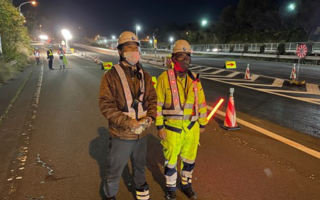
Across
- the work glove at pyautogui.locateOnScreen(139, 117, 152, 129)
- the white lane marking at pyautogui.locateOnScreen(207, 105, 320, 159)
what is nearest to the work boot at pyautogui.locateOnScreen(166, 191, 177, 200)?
the work glove at pyautogui.locateOnScreen(139, 117, 152, 129)

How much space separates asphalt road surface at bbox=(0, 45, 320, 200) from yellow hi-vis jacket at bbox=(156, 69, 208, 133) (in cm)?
101

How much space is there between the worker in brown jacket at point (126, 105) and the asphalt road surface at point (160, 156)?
2.60 feet

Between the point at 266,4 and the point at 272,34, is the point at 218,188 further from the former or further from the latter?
the point at 266,4

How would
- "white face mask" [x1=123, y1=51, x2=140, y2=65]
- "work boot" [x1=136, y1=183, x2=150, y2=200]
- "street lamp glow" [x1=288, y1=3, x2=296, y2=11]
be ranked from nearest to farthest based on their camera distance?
"white face mask" [x1=123, y1=51, x2=140, y2=65], "work boot" [x1=136, y1=183, x2=150, y2=200], "street lamp glow" [x1=288, y1=3, x2=296, y2=11]

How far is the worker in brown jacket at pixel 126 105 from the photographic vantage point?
2.47m

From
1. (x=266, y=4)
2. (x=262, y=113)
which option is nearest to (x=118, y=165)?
(x=262, y=113)

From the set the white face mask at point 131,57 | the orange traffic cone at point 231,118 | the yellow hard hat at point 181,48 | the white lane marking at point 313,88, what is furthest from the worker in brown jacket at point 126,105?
the white lane marking at point 313,88

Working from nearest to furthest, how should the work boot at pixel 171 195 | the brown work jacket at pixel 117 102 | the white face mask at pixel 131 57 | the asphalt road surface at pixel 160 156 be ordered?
the brown work jacket at pixel 117 102, the white face mask at pixel 131 57, the work boot at pixel 171 195, the asphalt road surface at pixel 160 156

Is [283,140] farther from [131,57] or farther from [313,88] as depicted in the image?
[313,88]

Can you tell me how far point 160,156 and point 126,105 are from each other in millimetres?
2007

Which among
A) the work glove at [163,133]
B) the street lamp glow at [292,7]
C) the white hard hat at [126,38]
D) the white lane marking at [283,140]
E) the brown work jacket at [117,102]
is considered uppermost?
the street lamp glow at [292,7]

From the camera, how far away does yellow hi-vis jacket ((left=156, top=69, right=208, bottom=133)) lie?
2.90 meters

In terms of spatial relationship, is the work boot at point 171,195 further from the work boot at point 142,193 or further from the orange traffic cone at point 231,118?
the orange traffic cone at point 231,118

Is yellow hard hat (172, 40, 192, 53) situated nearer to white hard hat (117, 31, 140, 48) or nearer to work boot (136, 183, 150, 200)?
white hard hat (117, 31, 140, 48)
